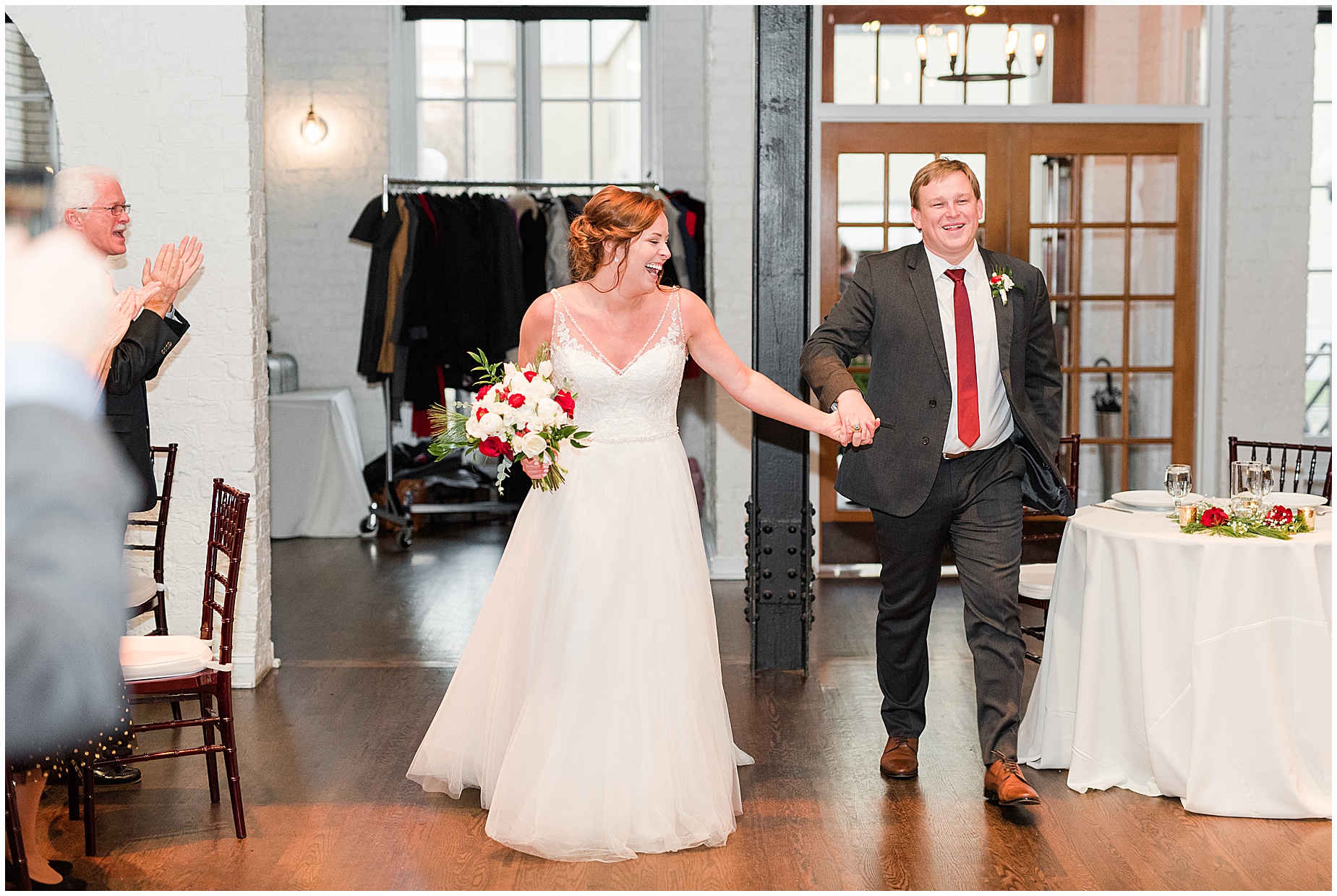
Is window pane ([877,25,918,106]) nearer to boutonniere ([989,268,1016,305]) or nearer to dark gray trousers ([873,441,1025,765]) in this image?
boutonniere ([989,268,1016,305])

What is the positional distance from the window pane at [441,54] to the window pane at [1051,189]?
4.01 meters

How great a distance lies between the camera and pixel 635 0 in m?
8.05

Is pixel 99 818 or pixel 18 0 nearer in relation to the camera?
pixel 99 818

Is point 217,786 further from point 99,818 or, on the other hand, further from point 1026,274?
point 1026,274

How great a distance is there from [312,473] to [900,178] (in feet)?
12.4

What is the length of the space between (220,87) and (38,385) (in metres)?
1.90

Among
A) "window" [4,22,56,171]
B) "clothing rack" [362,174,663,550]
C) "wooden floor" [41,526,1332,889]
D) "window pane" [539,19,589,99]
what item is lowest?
"wooden floor" [41,526,1332,889]

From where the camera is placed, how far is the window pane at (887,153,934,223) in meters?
5.94

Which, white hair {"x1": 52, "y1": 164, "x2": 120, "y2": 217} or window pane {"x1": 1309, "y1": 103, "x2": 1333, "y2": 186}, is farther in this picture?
window pane {"x1": 1309, "y1": 103, "x2": 1333, "y2": 186}

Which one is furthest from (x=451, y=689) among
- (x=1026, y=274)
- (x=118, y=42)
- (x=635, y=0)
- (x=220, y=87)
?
(x=635, y=0)

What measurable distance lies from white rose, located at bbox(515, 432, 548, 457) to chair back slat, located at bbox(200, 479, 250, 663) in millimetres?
689


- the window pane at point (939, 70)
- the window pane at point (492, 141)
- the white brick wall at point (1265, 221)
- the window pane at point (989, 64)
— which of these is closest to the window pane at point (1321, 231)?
the white brick wall at point (1265, 221)

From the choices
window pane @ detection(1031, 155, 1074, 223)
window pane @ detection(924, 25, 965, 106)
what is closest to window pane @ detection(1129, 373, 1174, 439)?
window pane @ detection(1031, 155, 1074, 223)

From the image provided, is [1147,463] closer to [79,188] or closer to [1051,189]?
[1051,189]
